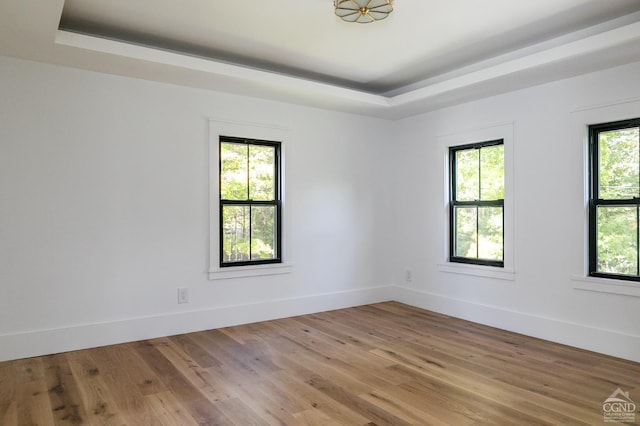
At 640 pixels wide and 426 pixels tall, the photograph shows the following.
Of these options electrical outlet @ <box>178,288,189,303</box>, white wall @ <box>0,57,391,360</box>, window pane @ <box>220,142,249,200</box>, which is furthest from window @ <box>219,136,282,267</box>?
electrical outlet @ <box>178,288,189,303</box>

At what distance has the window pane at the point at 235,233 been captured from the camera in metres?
4.57

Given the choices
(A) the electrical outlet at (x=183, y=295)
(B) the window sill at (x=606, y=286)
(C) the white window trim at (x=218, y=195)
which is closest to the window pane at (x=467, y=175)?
(B) the window sill at (x=606, y=286)

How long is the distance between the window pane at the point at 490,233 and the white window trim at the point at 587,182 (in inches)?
32.1

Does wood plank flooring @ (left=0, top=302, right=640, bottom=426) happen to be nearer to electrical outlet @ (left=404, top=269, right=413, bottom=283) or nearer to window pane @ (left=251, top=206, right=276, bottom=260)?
window pane @ (left=251, top=206, right=276, bottom=260)

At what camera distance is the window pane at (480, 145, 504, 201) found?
15.1ft

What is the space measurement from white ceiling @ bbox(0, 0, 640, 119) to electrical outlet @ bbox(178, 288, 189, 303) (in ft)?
6.62

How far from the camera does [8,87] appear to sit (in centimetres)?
351

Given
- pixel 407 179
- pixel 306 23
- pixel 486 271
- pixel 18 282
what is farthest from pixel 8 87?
pixel 486 271

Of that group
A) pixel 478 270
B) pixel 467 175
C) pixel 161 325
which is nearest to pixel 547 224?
pixel 478 270

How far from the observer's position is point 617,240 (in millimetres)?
3713

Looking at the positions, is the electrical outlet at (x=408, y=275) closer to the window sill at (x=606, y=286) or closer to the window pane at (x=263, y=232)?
the window pane at (x=263, y=232)

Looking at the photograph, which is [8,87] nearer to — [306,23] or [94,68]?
[94,68]

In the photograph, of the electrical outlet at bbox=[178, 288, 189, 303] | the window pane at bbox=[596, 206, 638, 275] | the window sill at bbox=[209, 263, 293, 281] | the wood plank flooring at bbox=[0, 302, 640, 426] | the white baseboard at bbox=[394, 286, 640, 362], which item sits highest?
the window pane at bbox=[596, 206, 638, 275]

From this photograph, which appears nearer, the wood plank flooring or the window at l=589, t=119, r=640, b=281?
the wood plank flooring
